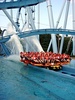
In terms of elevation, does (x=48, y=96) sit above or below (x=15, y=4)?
below

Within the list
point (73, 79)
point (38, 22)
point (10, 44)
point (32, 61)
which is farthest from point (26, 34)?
point (38, 22)

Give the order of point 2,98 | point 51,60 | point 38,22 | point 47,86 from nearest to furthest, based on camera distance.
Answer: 1. point 2,98
2. point 47,86
3. point 51,60
4. point 38,22

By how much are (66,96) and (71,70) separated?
239 inches

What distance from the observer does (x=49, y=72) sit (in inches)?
432

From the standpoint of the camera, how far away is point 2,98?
6.12 metres

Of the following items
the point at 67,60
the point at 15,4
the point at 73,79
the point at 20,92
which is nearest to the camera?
the point at 20,92

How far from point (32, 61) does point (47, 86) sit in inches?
205

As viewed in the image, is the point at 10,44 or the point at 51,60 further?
the point at 10,44

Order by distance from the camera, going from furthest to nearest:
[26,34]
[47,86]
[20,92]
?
[26,34] → [47,86] → [20,92]

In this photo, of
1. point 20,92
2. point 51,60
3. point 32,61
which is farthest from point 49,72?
point 20,92

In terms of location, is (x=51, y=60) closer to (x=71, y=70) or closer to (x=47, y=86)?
(x=71, y=70)

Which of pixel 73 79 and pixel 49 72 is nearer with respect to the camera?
pixel 73 79

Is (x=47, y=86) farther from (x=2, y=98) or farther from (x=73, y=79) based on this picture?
(x=2, y=98)

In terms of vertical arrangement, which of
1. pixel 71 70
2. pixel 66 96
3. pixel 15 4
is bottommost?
pixel 71 70
